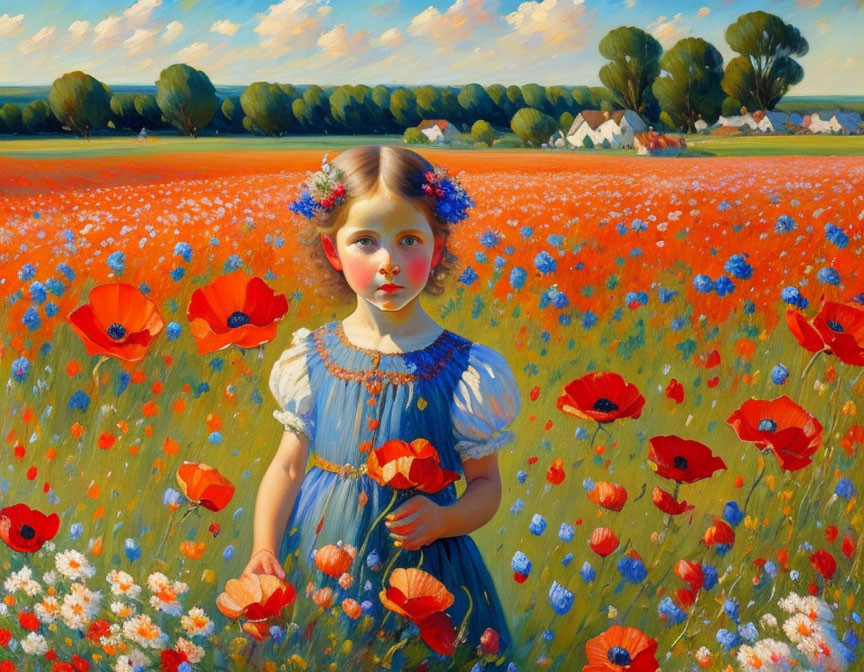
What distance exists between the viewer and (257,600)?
2.03 metres

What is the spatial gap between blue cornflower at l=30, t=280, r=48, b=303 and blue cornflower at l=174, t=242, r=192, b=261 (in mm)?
400

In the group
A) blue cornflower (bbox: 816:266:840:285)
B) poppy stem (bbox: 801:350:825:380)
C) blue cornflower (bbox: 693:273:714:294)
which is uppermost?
blue cornflower (bbox: 693:273:714:294)

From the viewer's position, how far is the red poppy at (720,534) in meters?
2.27

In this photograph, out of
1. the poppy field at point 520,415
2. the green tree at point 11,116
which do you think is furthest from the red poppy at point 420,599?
the green tree at point 11,116

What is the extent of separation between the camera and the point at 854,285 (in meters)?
2.66

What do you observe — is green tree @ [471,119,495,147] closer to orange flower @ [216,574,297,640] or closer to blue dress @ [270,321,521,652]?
blue dress @ [270,321,521,652]

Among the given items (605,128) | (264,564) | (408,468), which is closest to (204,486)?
(264,564)

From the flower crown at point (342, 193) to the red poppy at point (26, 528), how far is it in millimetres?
1095

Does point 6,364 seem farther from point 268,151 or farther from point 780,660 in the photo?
point 780,660

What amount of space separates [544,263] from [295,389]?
895 millimetres

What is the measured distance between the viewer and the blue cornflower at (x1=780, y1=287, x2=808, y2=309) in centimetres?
260

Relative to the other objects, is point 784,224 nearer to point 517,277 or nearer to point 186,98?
point 517,277

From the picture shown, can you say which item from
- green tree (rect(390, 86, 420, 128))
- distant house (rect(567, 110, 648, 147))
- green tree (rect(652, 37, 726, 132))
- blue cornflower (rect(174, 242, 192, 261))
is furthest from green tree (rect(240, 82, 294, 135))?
green tree (rect(652, 37, 726, 132))

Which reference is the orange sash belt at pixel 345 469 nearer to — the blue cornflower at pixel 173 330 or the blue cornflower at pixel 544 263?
the blue cornflower at pixel 173 330
